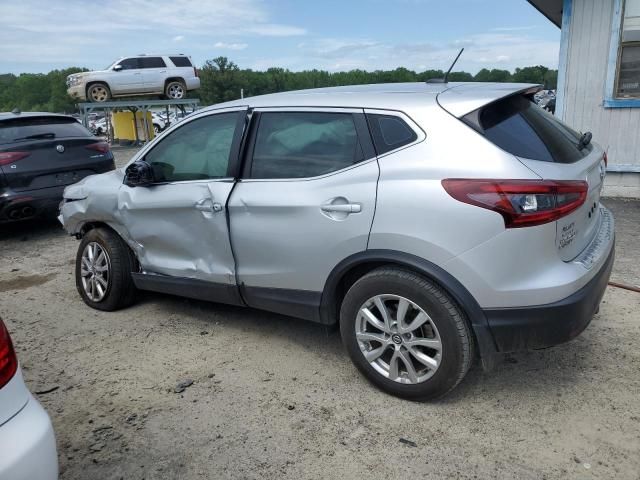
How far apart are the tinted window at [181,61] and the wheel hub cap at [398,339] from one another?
2025cm

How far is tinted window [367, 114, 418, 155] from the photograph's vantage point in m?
2.88

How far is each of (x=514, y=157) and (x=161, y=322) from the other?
116 inches

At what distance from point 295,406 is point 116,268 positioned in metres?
2.06

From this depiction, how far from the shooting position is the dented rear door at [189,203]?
11.8 ft

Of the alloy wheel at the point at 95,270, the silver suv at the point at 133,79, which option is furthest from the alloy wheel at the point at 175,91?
the alloy wheel at the point at 95,270

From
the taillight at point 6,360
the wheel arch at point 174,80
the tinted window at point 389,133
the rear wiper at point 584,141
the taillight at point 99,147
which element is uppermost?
the wheel arch at point 174,80

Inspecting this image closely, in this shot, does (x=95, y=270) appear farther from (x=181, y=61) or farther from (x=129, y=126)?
(x=129, y=126)

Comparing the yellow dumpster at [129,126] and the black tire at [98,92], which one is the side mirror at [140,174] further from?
the yellow dumpster at [129,126]

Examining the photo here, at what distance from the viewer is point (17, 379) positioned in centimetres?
188

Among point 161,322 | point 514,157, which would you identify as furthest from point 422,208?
point 161,322

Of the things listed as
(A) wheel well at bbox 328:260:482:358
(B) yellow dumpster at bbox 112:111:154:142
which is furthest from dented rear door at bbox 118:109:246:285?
(B) yellow dumpster at bbox 112:111:154:142

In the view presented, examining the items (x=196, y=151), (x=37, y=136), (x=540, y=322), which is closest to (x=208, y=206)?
(x=196, y=151)

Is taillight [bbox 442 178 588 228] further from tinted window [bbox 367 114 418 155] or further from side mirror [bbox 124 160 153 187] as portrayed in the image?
side mirror [bbox 124 160 153 187]

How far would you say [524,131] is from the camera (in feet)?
9.48
